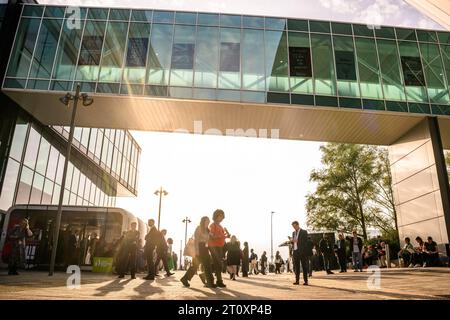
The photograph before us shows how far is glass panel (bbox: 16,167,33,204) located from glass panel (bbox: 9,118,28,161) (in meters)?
0.98

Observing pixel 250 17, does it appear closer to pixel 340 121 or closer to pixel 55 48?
pixel 340 121

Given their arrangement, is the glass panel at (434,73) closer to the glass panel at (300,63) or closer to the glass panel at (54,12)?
the glass panel at (300,63)

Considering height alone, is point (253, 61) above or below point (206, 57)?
below

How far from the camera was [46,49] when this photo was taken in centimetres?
1828

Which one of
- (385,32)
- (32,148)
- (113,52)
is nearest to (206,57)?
(113,52)

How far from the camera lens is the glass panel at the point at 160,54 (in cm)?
1798

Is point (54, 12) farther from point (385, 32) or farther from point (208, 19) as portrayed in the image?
point (385, 32)

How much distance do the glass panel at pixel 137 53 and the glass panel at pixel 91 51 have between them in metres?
1.58

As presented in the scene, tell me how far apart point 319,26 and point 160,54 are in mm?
9547

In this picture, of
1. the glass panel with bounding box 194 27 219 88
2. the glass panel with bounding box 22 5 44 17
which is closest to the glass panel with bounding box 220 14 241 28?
the glass panel with bounding box 194 27 219 88
